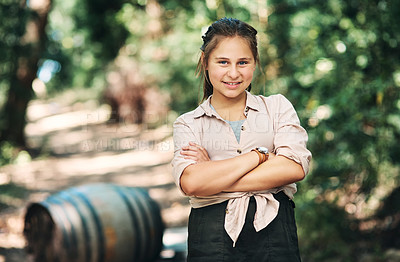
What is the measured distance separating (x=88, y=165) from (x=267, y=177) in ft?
33.6

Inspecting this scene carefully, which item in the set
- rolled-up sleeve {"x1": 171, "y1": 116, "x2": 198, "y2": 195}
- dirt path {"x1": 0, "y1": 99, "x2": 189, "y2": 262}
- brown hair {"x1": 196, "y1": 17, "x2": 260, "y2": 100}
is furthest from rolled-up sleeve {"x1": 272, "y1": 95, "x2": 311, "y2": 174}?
dirt path {"x1": 0, "y1": 99, "x2": 189, "y2": 262}

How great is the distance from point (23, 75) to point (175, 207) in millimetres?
6129

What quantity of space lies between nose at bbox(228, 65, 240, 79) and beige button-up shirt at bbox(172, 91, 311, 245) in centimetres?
15

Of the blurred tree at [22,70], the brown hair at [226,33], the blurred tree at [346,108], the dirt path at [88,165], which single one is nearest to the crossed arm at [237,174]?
the brown hair at [226,33]

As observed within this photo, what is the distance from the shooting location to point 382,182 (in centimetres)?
416

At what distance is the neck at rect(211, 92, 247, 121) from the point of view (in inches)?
76.4

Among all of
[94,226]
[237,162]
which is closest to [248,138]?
[237,162]

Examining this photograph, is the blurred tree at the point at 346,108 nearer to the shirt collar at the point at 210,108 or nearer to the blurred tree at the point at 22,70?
the shirt collar at the point at 210,108

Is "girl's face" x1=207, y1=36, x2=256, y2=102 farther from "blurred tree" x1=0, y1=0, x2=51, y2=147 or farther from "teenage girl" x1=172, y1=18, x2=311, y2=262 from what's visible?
"blurred tree" x1=0, y1=0, x2=51, y2=147

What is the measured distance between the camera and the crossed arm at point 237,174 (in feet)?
5.74

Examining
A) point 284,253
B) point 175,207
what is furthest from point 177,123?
point 175,207

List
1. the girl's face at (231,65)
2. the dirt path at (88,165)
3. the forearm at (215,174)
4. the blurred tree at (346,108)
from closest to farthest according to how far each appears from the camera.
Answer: the forearm at (215,174), the girl's face at (231,65), the blurred tree at (346,108), the dirt path at (88,165)

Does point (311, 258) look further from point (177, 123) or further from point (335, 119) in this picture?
point (177, 123)

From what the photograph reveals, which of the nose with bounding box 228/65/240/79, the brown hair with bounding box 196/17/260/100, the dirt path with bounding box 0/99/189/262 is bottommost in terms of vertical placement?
the dirt path with bounding box 0/99/189/262
